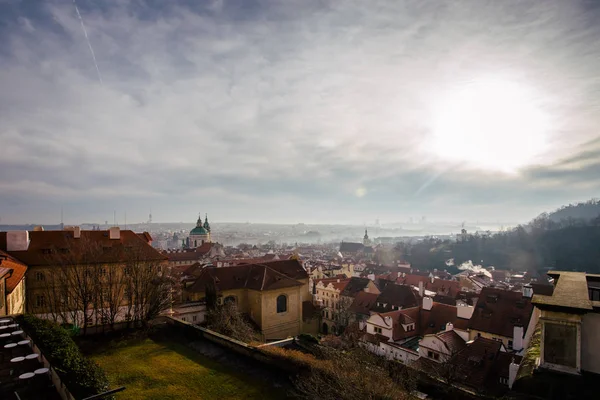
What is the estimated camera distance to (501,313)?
109ft

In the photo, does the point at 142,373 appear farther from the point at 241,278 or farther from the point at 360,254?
the point at 360,254

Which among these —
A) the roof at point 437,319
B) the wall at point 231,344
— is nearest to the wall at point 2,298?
the wall at point 231,344

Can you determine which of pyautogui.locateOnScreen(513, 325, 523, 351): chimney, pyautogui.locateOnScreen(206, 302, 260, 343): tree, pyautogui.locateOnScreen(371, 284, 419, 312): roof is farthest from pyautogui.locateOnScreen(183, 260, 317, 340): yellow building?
pyautogui.locateOnScreen(513, 325, 523, 351): chimney

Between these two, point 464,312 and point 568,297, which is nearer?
point 568,297

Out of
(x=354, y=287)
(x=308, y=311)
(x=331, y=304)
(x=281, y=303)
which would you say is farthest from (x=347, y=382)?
(x=354, y=287)


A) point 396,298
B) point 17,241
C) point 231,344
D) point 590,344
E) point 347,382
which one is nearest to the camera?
point 590,344

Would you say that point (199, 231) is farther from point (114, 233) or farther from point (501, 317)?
point (501, 317)

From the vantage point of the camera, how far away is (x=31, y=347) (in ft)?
42.5

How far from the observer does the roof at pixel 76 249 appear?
25936mm

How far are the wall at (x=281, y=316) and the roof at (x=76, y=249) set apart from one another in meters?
12.7

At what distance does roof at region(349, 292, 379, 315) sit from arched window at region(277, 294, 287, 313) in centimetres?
1136

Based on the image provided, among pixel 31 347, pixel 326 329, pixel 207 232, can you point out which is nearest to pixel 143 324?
pixel 31 347

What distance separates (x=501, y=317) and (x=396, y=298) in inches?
639

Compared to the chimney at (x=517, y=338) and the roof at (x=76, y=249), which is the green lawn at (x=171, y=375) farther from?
the chimney at (x=517, y=338)
